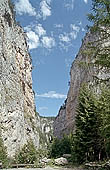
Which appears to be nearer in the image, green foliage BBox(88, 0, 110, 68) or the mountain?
green foliage BBox(88, 0, 110, 68)

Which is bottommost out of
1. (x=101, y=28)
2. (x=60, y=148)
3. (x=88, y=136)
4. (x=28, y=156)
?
(x=60, y=148)

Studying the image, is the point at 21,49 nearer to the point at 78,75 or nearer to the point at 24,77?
the point at 24,77

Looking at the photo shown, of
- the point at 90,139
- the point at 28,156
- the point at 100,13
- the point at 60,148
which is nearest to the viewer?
the point at 100,13

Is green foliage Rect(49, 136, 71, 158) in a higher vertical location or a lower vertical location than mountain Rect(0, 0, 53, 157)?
lower

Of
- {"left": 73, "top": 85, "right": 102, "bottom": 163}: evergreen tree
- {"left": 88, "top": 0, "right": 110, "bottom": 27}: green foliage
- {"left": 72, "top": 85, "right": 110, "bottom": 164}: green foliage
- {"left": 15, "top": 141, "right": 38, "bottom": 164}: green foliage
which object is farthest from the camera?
{"left": 15, "top": 141, "right": 38, "bottom": 164}: green foliage

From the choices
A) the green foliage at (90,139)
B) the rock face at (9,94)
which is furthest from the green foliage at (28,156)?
the rock face at (9,94)

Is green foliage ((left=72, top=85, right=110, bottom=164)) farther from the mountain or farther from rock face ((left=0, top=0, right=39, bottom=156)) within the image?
rock face ((left=0, top=0, right=39, bottom=156))

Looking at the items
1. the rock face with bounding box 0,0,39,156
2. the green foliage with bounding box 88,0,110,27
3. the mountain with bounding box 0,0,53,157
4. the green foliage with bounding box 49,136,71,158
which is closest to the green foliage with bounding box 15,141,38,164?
the mountain with bounding box 0,0,53,157

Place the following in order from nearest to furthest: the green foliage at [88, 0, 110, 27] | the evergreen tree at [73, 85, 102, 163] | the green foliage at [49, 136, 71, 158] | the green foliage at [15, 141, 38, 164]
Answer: the green foliage at [88, 0, 110, 27] → the evergreen tree at [73, 85, 102, 163] → the green foliage at [15, 141, 38, 164] → the green foliage at [49, 136, 71, 158]

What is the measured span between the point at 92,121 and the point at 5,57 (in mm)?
25364

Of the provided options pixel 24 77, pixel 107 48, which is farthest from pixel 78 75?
pixel 107 48

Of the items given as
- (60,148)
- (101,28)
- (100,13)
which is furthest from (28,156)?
(100,13)

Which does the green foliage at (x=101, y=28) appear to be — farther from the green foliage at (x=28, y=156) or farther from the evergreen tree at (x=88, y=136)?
the green foliage at (x=28, y=156)

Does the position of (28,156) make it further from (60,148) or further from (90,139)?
(60,148)
